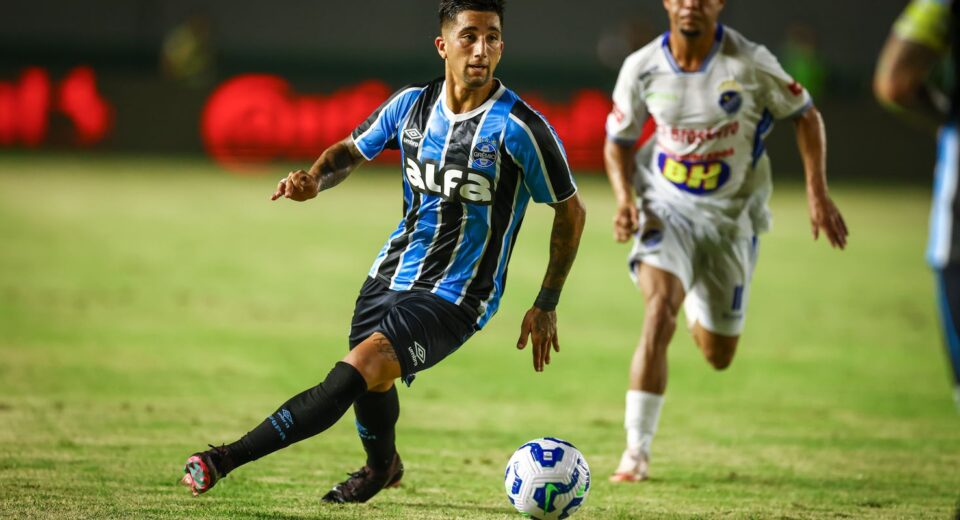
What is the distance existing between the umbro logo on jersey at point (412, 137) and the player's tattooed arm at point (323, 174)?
1.01 feet

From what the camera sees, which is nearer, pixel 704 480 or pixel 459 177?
pixel 459 177

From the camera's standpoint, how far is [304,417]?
5117 millimetres

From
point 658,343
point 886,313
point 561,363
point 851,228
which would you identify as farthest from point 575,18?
point 658,343

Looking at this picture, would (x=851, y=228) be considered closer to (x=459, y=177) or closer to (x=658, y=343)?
(x=658, y=343)

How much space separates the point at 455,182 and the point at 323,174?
64 cm

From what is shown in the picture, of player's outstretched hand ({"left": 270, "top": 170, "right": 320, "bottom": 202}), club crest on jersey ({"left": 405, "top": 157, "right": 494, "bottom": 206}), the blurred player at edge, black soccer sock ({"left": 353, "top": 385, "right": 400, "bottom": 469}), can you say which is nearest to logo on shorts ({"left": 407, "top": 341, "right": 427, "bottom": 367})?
black soccer sock ({"left": 353, "top": 385, "right": 400, "bottom": 469})

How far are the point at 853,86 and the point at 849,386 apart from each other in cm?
2023

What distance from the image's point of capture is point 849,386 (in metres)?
9.60

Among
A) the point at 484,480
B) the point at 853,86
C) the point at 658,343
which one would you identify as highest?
the point at 853,86

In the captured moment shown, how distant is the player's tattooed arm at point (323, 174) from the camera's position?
5402 millimetres

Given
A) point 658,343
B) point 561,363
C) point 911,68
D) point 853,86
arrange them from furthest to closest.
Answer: point 853,86 < point 561,363 < point 658,343 < point 911,68

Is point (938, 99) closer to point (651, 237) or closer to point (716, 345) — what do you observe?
point (651, 237)

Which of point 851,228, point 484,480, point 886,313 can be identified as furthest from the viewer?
point 851,228

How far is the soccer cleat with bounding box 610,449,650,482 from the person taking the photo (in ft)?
21.7
